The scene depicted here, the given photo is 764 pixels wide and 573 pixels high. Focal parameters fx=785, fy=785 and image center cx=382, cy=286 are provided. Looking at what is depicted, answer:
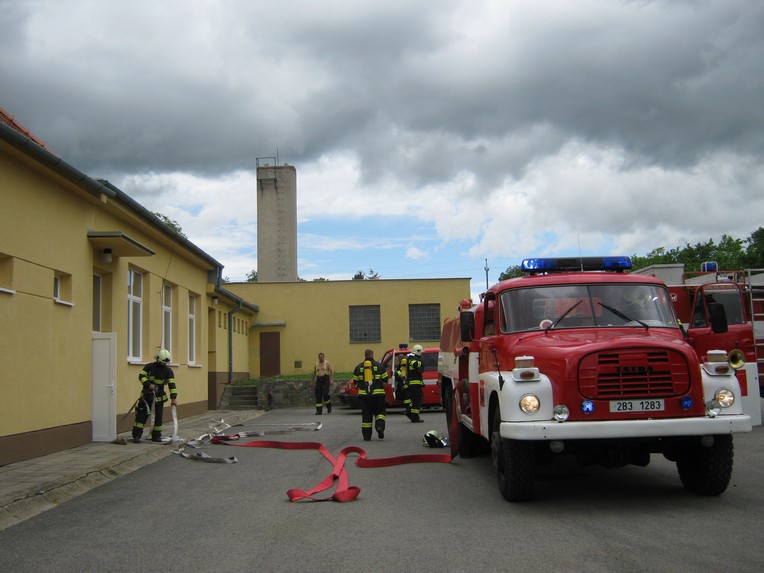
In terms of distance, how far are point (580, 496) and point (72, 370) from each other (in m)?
9.32

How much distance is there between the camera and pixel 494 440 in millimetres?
8250

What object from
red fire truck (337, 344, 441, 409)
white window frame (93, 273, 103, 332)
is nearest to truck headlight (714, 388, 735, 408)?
white window frame (93, 273, 103, 332)

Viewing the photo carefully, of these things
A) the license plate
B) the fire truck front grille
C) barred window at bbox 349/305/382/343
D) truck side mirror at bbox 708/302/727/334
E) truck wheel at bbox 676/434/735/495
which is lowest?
truck wheel at bbox 676/434/735/495

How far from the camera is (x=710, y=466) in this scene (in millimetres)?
7793

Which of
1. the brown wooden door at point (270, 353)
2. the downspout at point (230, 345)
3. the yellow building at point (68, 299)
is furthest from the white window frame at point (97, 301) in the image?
the brown wooden door at point (270, 353)

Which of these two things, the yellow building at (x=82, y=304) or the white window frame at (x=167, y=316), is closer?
the yellow building at (x=82, y=304)

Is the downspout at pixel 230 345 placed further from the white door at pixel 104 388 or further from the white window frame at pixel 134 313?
the white door at pixel 104 388

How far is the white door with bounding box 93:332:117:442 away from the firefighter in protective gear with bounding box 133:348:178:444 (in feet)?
1.99

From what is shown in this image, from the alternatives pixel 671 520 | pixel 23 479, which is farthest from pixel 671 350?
pixel 23 479

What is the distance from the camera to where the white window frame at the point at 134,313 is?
1805 centimetres

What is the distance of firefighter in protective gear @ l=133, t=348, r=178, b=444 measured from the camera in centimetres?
1402

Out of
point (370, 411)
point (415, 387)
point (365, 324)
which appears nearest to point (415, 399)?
point (415, 387)

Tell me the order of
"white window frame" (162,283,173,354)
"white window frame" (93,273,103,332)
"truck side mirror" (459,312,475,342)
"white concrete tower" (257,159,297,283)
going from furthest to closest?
"white concrete tower" (257,159,297,283) < "white window frame" (162,283,173,354) < "white window frame" (93,273,103,332) < "truck side mirror" (459,312,475,342)

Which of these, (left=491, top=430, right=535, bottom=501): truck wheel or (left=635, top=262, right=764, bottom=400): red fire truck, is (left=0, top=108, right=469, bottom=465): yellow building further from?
(left=635, top=262, right=764, bottom=400): red fire truck
